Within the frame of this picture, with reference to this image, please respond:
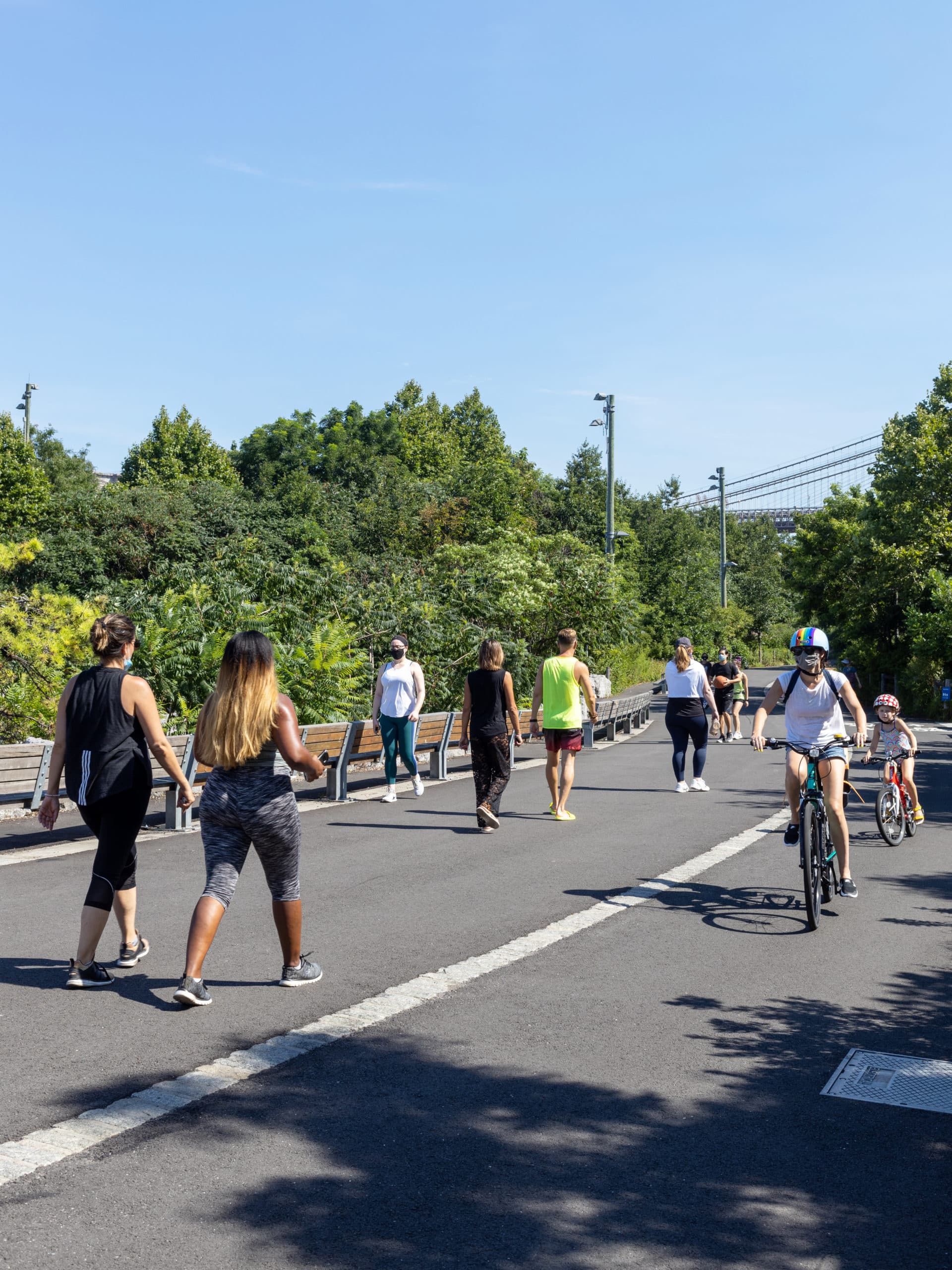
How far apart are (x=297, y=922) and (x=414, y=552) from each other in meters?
46.9

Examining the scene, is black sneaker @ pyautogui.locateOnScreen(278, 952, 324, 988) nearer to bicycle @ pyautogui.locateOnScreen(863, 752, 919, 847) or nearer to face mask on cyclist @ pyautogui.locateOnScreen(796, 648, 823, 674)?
face mask on cyclist @ pyautogui.locateOnScreen(796, 648, 823, 674)

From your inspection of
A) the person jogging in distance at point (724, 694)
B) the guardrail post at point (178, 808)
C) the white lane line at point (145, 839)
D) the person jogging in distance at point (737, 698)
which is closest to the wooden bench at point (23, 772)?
the white lane line at point (145, 839)

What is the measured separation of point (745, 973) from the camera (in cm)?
600

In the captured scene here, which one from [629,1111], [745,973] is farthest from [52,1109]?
[745,973]

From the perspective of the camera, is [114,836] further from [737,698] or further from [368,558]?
[368,558]

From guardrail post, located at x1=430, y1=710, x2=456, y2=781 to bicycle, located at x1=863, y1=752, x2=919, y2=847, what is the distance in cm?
558

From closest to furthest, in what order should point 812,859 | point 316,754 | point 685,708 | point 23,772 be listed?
point 812,859, point 23,772, point 316,754, point 685,708

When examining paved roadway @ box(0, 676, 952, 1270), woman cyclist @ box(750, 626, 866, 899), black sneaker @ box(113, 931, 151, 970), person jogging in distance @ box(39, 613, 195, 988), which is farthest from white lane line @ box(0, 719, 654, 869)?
woman cyclist @ box(750, 626, 866, 899)

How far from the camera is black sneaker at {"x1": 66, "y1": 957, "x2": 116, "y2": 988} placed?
553 cm

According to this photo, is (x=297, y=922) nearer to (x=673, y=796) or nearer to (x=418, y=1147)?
(x=418, y=1147)

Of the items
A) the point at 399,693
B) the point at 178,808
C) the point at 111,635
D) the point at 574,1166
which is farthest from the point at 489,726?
the point at 574,1166

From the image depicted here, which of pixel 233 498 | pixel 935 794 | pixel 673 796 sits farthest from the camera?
pixel 233 498

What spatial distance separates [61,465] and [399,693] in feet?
175

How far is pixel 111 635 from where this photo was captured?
19.0 feet
